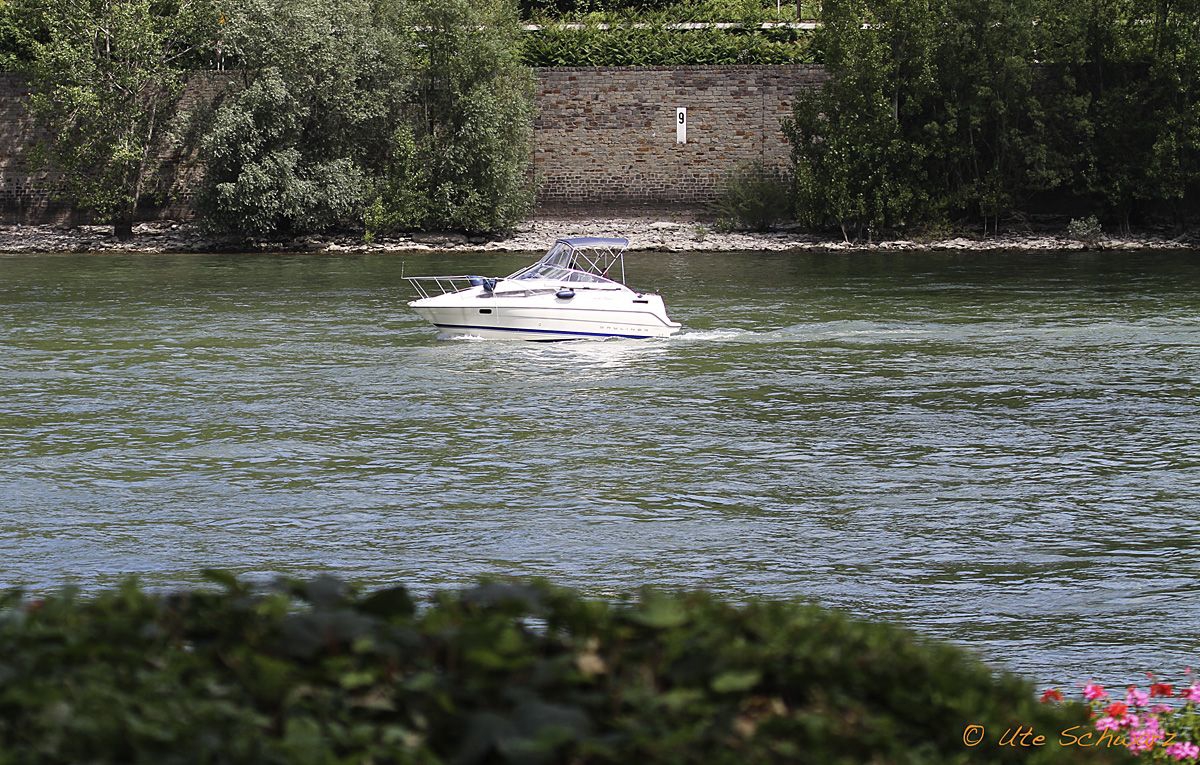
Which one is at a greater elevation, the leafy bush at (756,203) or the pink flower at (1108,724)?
the leafy bush at (756,203)

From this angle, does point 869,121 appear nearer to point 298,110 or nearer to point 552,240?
point 552,240

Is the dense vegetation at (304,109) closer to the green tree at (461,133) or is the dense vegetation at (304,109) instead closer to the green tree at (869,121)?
the green tree at (461,133)

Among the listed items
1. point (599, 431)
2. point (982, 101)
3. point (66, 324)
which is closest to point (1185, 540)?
point (599, 431)

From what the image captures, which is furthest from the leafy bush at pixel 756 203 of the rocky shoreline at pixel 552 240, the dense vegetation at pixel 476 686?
the dense vegetation at pixel 476 686

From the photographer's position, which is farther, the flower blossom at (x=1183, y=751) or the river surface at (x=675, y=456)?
the river surface at (x=675, y=456)

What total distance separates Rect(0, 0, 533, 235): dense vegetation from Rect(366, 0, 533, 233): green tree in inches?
1.8

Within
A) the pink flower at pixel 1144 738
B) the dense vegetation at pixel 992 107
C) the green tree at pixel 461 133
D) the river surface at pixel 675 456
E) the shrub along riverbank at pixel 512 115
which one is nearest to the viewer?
the pink flower at pixel 1144 738

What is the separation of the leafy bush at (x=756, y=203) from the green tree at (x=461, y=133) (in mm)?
6168

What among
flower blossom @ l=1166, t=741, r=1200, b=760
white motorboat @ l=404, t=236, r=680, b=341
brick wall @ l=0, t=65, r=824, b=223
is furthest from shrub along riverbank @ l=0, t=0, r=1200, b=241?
flower blossom @ l=1166, t=741, r=1200, b=760

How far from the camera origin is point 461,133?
43906 mm

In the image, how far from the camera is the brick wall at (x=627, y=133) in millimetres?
46906

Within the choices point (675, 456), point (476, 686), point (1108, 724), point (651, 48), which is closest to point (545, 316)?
point (675, 456)

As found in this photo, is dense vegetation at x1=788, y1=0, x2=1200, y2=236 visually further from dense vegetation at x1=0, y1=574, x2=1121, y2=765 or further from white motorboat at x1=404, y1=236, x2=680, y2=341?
dense vegetation at x1=0, y1=574, x2=1121, y2=765

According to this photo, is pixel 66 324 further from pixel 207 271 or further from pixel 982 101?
pixel 982 101
